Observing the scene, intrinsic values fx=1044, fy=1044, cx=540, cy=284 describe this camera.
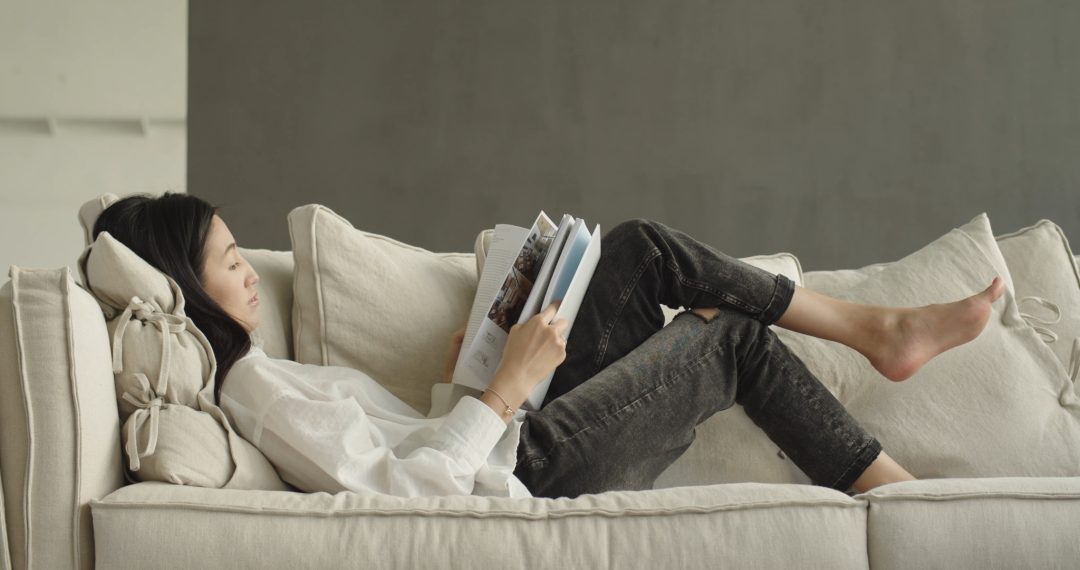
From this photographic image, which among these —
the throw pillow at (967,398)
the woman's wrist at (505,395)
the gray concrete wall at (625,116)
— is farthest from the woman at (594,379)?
the gray concrete wall at (625,116)

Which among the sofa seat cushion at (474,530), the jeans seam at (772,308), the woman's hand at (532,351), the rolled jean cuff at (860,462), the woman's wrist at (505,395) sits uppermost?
the jeans seam at (772,308)

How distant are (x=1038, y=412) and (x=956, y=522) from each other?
61 cm

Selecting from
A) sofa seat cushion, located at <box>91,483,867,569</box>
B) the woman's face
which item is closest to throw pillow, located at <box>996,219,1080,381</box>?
sofa seat cushion, located at <box>91,483,867,569</box>

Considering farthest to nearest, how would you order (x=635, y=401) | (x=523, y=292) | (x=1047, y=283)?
1. (x=1047, y=283)
2. (x=523, y=292)
3. (x=635, y=401)

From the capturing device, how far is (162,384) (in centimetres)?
143

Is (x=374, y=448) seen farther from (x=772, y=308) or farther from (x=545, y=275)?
(x=772, y=308)

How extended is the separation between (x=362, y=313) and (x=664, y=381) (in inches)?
23.1

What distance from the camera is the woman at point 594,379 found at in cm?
147

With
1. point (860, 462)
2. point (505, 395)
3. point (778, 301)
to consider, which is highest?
point (778, 301)

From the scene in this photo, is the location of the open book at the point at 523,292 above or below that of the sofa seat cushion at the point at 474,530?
above

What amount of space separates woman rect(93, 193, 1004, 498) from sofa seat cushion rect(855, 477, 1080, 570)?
0.29 meters

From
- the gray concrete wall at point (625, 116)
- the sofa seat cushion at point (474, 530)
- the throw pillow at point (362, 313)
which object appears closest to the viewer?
the sofa seat cushion at point (474, 530)

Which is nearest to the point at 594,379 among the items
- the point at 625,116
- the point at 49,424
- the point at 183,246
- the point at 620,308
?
the point at 620,308

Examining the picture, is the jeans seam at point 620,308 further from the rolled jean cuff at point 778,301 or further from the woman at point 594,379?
the rolled jean cuff at point 778,301
